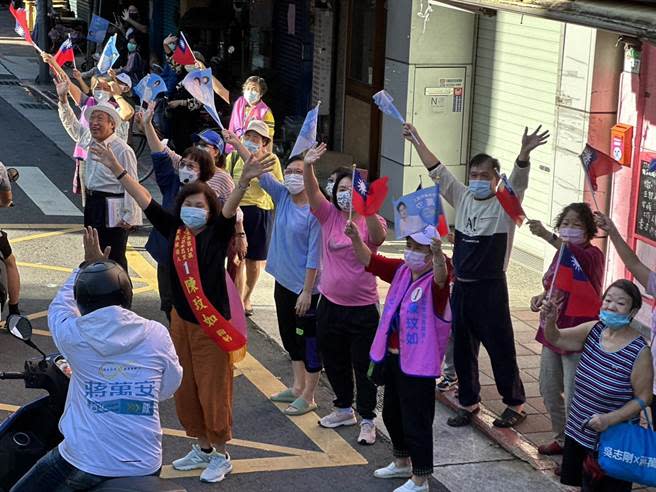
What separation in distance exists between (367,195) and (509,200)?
0.90 m

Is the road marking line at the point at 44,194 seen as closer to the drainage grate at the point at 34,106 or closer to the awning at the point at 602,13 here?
the drainage grate at the point at 34,106

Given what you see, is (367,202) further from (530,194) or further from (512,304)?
(530,194)

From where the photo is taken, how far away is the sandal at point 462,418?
7.83m

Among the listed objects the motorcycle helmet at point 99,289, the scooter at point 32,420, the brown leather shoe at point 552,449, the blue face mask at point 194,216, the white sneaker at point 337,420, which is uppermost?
the motorcycle helmet at point 99,289

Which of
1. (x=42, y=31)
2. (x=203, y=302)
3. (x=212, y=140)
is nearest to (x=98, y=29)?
(x=212, y=140)

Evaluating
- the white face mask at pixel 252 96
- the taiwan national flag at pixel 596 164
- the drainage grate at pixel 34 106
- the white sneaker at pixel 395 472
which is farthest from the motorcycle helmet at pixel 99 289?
the drainage grate at pixel 34 106

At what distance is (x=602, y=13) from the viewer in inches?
329

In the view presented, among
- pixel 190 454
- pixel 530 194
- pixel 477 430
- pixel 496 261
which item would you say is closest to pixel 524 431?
pixel 477 430

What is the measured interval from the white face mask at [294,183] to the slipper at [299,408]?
1.47 meters

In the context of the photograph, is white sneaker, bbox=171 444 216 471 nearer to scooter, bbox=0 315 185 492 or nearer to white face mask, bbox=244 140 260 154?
scooter, bbox=0 315 185 492

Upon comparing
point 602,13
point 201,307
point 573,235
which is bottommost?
point 201,307

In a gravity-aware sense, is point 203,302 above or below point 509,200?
below

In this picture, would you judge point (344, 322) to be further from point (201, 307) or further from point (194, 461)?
point (194, 461)

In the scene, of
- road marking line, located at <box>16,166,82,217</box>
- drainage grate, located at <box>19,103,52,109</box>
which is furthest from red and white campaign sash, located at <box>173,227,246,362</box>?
drainage grate, located at <box>19,103,52,109</box>
